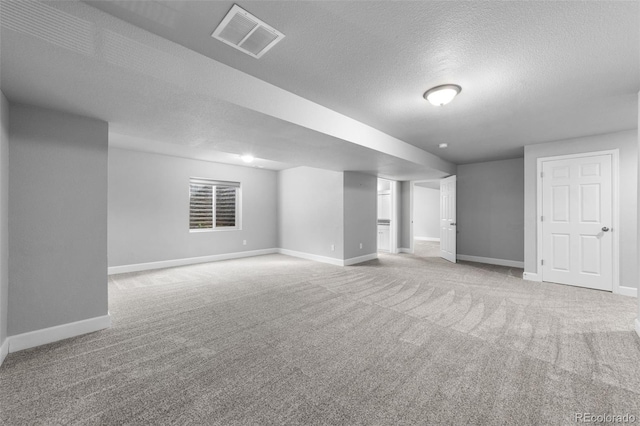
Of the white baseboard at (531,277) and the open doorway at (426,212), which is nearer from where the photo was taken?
the white baseboard at (531,277)

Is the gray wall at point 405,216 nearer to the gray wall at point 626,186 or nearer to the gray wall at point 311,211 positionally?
the gray wall at point 311,211

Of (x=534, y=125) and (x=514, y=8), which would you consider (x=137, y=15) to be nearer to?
(x=514, y=8)

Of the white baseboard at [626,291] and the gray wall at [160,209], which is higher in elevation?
the gray wall at [160,209]

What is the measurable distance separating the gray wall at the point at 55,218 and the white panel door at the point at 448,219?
648 centimetres

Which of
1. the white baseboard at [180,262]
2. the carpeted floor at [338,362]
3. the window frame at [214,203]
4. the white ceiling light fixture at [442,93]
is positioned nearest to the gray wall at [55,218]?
the carpeted floor at [338,362]

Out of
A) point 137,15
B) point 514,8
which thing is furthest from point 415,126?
point 137,15

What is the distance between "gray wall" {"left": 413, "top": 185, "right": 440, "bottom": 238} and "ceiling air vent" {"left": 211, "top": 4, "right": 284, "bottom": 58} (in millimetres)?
10476

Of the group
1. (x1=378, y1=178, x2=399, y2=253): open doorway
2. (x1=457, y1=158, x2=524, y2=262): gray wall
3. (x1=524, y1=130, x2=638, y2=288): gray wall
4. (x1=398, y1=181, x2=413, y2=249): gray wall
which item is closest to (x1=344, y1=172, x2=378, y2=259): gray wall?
(x1=378, y1=178, x2=399, y2=253): open doorway

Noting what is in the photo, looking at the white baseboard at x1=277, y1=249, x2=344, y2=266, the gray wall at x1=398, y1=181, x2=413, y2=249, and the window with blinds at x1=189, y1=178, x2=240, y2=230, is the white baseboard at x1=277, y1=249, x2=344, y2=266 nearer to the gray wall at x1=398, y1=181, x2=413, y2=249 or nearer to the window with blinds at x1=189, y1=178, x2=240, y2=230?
the window with blinds at x1=189, y1=178, x2=240, y2=230

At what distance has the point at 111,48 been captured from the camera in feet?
5.54

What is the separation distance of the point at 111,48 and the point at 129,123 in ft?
4.44

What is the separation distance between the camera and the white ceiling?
159cm

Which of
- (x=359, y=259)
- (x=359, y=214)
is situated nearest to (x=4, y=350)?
(x=359, y=259)

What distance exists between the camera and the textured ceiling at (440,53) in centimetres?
160
